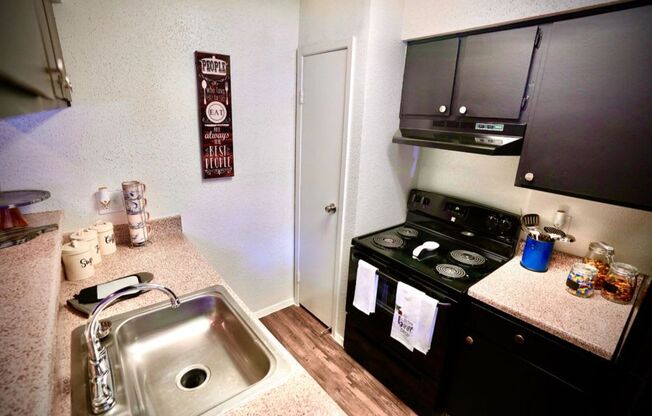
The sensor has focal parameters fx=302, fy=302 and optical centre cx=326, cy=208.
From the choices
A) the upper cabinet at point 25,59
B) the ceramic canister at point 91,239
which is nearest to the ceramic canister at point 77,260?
the ceramic canister at point 91,239

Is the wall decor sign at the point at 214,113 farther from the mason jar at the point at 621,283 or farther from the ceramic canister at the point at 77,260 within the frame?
the mason jar at the point at 621,283

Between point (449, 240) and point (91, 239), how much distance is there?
202 cm

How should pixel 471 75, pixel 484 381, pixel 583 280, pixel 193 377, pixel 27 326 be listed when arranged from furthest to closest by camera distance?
pixel 471 75 → pixel 484 381 → pixel 583 280 → pixel 193 377 → pixel 27 326

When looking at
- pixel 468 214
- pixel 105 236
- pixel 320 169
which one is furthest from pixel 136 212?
pixel 468 214

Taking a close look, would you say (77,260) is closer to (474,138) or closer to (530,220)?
(474,138)

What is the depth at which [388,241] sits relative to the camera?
1.93m

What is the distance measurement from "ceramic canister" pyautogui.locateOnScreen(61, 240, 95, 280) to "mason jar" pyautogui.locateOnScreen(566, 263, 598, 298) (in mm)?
2187

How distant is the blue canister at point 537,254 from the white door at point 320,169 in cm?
112

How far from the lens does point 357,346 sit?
2090 mm

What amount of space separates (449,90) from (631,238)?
1.15 m

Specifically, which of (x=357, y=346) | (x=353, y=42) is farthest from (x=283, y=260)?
(x=353, y=42)

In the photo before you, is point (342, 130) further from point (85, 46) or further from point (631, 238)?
point (631, 238)

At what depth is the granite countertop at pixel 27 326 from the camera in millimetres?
492

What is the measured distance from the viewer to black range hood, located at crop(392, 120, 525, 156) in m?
1.43
